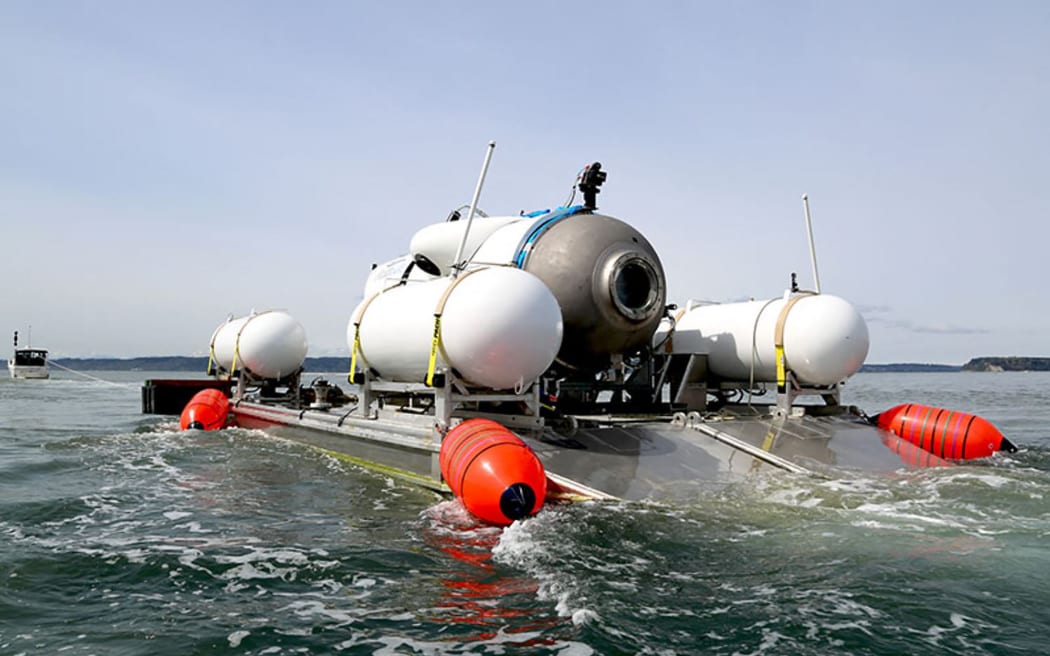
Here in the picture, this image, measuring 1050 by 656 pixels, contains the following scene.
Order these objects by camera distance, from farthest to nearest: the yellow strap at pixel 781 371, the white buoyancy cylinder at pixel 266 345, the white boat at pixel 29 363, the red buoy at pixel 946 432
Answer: the white boat at pixel 29 363
the white buoyancy cylinder at pixel 266 345
the yellow strap at pixel 781 371
the red buoy at pixel 946 432

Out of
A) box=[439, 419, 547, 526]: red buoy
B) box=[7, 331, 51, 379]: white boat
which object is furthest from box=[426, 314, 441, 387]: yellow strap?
box=[7, 331, 51, 379]: white boat

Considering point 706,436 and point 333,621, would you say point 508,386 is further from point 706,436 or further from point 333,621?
point 333,621

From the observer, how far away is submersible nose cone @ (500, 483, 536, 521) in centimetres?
765

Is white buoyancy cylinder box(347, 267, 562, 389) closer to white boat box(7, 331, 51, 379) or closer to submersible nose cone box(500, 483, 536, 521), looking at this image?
submersible nose cone box(500, 483, 536, 521)

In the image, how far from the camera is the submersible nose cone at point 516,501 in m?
7.65

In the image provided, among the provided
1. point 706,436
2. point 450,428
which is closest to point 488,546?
point 450,428

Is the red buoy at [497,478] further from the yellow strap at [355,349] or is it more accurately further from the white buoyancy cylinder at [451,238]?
the white buoyancy cylinder at [451,238]

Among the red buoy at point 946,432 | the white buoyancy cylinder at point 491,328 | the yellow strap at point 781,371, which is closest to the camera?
the white buoyancy cylinder at point 491,328

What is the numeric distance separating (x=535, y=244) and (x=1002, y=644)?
344 inches

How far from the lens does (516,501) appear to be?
7.67 meters

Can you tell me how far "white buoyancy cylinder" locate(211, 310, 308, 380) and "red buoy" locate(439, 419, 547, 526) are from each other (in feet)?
37.1

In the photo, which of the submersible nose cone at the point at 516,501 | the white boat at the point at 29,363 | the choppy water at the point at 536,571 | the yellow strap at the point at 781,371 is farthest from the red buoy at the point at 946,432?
the white boat at the point at 29,363

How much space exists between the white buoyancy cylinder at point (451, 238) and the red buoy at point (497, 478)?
6008 millimetres

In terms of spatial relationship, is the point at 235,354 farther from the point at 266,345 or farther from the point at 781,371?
the point at 781,371
